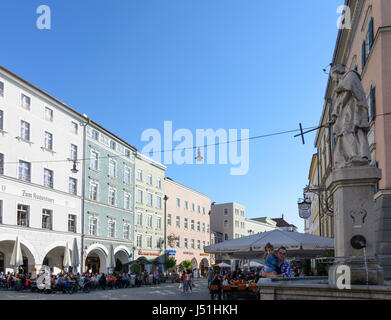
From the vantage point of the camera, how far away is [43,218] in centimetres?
3403

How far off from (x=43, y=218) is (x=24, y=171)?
4098mm

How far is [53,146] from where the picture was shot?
117ft

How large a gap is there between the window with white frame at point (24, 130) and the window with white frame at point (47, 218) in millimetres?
5655

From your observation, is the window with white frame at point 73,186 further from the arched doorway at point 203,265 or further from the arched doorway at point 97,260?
the arched doorway at point 203,265

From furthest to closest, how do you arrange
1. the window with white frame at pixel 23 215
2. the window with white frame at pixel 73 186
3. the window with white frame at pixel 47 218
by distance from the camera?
the window with white frame at pixel 73 186 < the window with white frame at pixel 47 218 < the window with white frame at pixel 23 215

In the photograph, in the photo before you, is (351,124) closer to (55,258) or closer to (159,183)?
(55,258)

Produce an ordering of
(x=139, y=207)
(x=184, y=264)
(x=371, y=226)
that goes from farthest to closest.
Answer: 1. (x=184, y=264)
2. (x=139, y=207)
3. (x=371, y=226)

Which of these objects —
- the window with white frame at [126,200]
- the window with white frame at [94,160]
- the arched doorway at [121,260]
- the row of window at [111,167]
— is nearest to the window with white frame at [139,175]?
the row of window at [111,167]

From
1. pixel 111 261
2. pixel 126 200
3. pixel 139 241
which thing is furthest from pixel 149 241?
pixel 111 261

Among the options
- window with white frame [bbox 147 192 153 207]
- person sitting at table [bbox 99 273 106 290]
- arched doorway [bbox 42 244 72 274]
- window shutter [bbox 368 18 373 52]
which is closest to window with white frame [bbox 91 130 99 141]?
arched doorway [bbox 42 244 72 274]

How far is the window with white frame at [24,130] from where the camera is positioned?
106 feet
